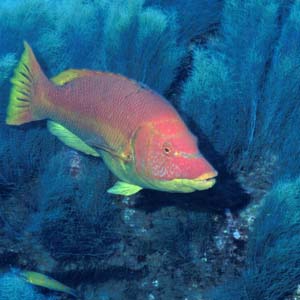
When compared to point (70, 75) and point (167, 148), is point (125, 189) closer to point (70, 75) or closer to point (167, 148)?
point (167, 148)

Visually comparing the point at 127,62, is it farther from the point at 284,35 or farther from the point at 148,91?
the point at 148,91

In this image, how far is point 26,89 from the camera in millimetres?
2564

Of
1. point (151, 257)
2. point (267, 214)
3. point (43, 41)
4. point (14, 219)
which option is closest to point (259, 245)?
point (267, 214)

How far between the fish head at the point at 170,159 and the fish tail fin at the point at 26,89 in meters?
0.85

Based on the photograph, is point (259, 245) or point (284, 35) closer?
point (259, 245)

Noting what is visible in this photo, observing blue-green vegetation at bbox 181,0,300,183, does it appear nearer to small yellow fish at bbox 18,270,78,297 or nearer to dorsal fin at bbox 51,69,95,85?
dorsal fin at bbox 51,69,95,85

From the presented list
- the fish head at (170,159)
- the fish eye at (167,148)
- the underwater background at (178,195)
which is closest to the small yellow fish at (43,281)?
the underwater background at (178,195)

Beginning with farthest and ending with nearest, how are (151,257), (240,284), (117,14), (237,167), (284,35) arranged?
1. (117,14)
2. (284,35)
3. (237,167)
4. (151,257)
5. (240,284)

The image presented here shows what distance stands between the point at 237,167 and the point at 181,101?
82 cm

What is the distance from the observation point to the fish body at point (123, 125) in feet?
6.22

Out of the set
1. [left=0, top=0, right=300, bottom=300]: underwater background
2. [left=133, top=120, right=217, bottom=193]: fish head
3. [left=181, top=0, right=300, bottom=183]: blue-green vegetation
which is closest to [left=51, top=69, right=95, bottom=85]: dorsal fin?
[left=133, top=120, right=217, bottom=193]: fish head

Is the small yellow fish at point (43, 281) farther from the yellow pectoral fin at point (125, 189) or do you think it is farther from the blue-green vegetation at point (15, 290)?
the yellow pectoral fin at point (125, 189)

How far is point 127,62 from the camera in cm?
425

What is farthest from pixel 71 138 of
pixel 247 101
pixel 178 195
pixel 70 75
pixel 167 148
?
pixel 247 101
